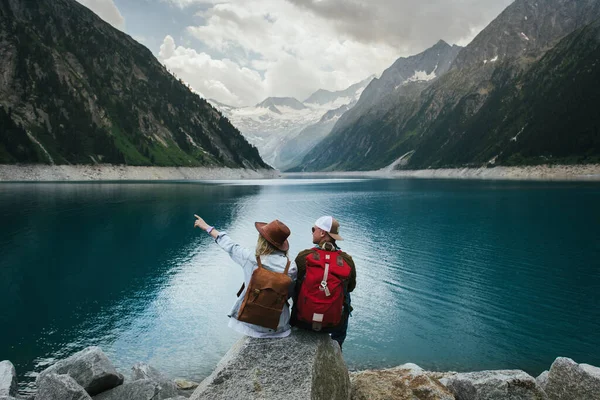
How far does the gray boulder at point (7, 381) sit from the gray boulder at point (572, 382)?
1201 centimetres

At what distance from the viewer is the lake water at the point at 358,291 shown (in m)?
15.4

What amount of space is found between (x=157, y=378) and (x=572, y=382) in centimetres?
1015

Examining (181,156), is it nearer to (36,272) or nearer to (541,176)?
(541,176)

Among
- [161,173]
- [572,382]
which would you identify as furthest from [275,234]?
[161,173]

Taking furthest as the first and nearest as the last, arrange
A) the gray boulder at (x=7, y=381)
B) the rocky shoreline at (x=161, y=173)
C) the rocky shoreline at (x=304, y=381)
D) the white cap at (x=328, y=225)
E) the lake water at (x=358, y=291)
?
the rocky shoreline at (x=161, y=173) → the lake water at (x=358, y=291) → the gray boulder at (x=7, y=381) → the white cap at (x=328, y=225) → the rocky shoreline at (x=304, y=381)

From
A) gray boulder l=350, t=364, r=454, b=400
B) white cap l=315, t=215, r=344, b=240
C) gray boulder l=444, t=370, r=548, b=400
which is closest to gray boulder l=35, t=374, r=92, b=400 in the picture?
gray boulder l=350, t=364, r=454, b=400

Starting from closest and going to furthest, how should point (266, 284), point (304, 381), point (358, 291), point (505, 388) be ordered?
point (266, 284)
point (304, 381)
point (505, 388)
point (358, 291)

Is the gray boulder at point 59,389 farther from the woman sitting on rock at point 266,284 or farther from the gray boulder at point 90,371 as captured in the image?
the woman sitting on rock at point 266,284

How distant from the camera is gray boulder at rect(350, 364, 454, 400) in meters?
7.46

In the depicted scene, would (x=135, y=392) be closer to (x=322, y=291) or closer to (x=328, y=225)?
(x=322, y=291)

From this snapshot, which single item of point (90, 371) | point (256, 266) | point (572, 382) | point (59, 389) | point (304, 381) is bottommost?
point (90, 371)

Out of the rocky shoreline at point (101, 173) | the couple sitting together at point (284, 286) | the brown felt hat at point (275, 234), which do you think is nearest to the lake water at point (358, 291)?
the couple sitting together at point (284, 286)

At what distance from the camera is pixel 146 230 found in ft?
141

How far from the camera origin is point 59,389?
27.3 ft
